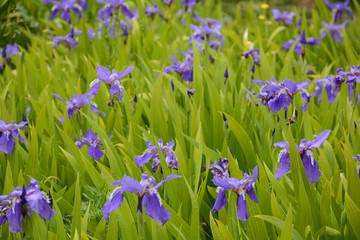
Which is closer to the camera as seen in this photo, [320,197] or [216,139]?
[320,197]

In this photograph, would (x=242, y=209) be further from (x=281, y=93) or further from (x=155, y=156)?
(x=281, y=93)

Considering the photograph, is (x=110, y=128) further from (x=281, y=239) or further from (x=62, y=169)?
(x=281, y=239)

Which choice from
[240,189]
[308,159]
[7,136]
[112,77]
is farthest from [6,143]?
[308,159]

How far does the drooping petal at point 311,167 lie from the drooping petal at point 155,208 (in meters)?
0.49

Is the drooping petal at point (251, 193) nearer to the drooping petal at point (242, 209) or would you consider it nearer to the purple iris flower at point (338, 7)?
the drooping petal at point (242, 209)

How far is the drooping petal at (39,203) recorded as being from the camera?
1177 millimetres

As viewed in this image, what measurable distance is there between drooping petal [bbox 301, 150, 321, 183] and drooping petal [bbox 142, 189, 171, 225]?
494 mm

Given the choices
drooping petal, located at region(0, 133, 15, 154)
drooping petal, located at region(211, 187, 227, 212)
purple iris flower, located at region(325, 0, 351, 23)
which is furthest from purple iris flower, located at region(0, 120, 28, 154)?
purple iris flower, located at region(325, 0, 351, 23)

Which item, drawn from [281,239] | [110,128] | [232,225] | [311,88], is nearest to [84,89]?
[110,128]

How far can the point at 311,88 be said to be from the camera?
8.57ft

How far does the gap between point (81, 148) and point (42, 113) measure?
31 cm

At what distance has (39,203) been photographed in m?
1.18

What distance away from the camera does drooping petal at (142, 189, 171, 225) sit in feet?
3.85

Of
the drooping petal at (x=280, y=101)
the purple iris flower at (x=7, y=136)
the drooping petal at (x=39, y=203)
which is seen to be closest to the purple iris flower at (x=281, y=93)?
the drooping petal at (x=280, y=101)
